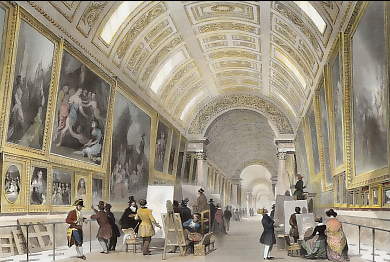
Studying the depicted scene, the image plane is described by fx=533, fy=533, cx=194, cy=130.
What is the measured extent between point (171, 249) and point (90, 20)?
8.13m

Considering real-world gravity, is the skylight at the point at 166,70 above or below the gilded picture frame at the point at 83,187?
above

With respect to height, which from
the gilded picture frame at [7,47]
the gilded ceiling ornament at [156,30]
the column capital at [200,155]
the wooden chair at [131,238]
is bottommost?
the wooden chair at [131,238]

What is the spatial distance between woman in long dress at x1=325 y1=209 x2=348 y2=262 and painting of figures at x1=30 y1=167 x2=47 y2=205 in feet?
28.4

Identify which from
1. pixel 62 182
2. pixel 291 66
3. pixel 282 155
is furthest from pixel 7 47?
pixel 282 155

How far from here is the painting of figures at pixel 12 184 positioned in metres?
14.6

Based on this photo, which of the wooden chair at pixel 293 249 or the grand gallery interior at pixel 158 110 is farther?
the wooden chair at pixel 293 249

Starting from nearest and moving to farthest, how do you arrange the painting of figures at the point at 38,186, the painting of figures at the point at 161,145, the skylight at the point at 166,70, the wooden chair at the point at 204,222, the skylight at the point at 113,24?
the painting of figures at the point at 38,186, the wooden chair at the point at 204,222, the skylight at the point at 113,24, the skylight at the point at 166,70, the painting of figures at the point at 161,145

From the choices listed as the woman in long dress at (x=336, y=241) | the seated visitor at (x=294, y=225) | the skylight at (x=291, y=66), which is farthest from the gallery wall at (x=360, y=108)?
the skylight at (x=291, y=66)

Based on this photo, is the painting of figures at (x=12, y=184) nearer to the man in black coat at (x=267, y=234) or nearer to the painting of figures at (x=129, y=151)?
the man in black coat at (x=267, y=234)

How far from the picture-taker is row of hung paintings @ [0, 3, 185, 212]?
14.3m

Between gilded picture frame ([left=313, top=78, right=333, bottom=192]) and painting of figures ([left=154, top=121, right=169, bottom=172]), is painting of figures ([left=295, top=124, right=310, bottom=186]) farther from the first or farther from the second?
painting of figures ([left=154, top=121, right=169, bottom=172])

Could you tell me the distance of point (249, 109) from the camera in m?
37.8

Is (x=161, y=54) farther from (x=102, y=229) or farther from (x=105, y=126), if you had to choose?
(x=102, y=229)

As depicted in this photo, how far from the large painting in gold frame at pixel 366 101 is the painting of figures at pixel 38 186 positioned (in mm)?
9472
